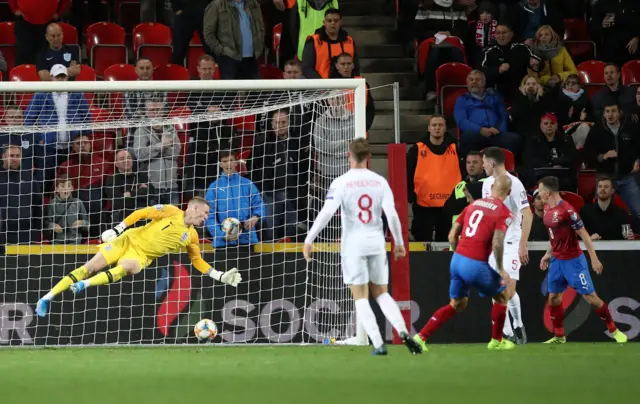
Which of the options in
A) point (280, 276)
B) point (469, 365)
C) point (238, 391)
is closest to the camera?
point (238, 391)

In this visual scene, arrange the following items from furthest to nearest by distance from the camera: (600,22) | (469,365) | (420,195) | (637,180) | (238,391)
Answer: (600,22)
(637,180)
(420,195)
(469,365)
(238,391)

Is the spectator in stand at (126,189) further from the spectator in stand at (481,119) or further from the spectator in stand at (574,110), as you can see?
the spectator in stand at (574,110)

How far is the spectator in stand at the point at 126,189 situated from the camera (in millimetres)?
12945

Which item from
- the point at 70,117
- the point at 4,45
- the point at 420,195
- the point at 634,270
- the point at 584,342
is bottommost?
the point at 584,342

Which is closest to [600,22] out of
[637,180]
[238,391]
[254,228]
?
[637,180]

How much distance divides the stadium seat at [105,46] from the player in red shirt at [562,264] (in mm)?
6232

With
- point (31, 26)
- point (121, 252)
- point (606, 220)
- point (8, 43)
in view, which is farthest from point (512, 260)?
point (8, 43)

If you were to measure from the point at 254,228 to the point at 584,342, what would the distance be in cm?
394

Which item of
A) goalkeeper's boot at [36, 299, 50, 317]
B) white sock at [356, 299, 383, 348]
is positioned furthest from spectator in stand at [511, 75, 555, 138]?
goalkeeper's boot at [36, 299, 50, 317]

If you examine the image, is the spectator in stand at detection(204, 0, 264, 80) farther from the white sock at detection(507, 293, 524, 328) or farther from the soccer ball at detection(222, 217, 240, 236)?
the white sock at detection(507, 293, 524, 328)

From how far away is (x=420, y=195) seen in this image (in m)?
13.6

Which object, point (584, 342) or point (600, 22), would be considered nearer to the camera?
point (584, 342)

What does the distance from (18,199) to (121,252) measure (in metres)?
1.42

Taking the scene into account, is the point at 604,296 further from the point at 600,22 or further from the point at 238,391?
the point at 238,391
